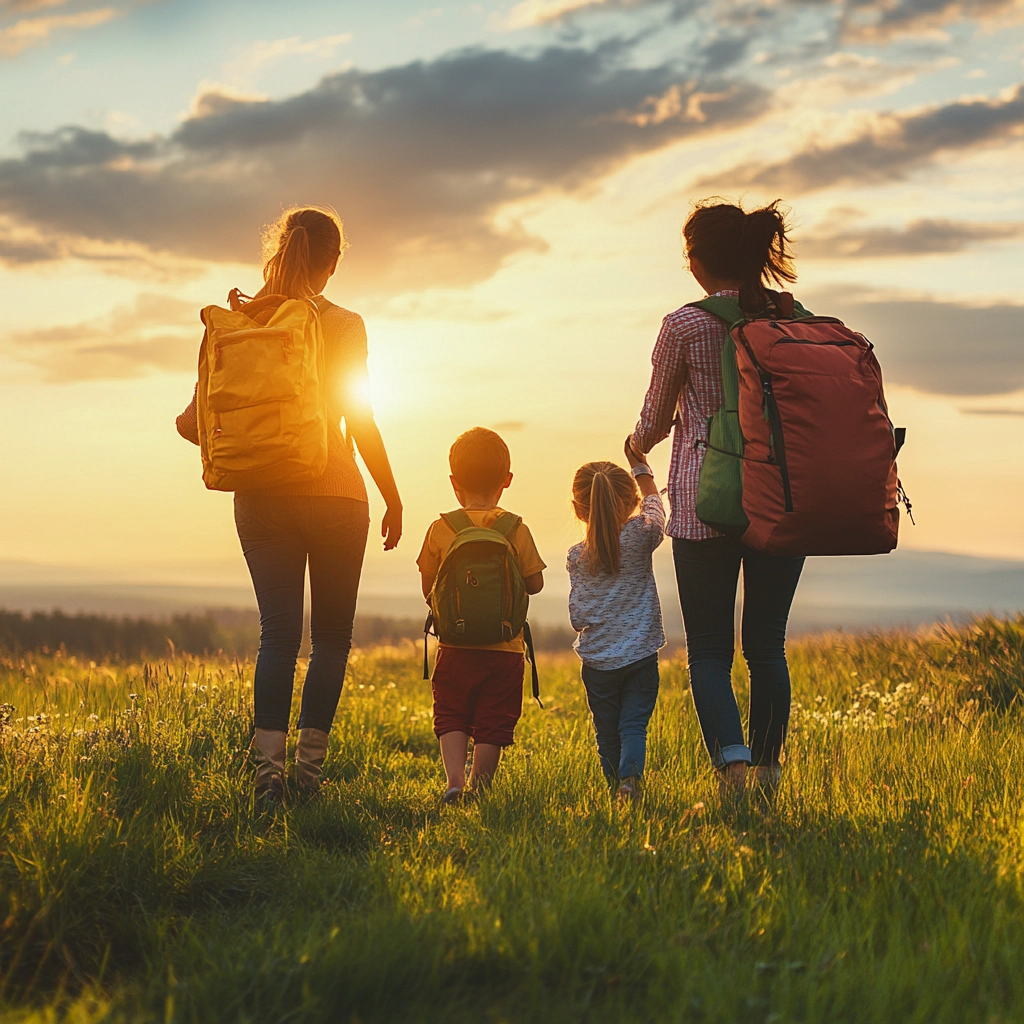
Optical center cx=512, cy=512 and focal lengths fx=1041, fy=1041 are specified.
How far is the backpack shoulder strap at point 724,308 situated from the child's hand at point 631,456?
2.23 feet

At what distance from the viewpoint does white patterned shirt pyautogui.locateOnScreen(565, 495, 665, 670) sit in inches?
210

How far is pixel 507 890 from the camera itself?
123 inches

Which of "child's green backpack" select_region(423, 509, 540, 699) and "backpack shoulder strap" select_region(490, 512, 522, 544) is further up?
"backpack shoulder strap" select_region(490, 512, 522, 544)

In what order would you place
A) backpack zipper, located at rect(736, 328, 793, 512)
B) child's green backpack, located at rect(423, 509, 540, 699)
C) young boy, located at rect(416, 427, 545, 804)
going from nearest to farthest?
1. backpack zipper, located at rect(736, 328, 793, 512)
2. child's green backpack, located at rect(423, 509, 540, 699)
3. young boy, located at rect(416, 427, 545, 804)

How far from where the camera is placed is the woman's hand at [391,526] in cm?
516

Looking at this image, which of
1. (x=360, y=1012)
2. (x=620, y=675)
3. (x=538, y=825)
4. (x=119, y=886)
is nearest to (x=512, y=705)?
(x=620, y=675)

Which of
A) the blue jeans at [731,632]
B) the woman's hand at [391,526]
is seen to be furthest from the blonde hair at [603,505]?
the woman's hand at [391,526]

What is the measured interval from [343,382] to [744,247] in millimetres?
1957

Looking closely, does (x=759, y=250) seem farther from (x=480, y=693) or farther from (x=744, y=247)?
(x=480, y=693)

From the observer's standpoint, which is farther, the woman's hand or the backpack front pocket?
the woman's hand

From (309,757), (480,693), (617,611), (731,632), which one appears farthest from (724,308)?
(309,757)

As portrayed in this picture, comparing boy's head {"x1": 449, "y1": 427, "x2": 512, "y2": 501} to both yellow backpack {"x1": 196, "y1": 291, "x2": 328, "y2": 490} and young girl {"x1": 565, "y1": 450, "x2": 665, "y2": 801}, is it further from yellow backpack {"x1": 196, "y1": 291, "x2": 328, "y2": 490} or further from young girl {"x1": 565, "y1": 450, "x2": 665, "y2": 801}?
yellow backpack {"x1": 196, "y1": 291, "x2": 328, "y2": 490}

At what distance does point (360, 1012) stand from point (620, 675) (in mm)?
2984

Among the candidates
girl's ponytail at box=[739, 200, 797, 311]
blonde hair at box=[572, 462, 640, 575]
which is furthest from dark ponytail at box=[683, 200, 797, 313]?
blonde hair at box=[572, 462, 640, 575]
